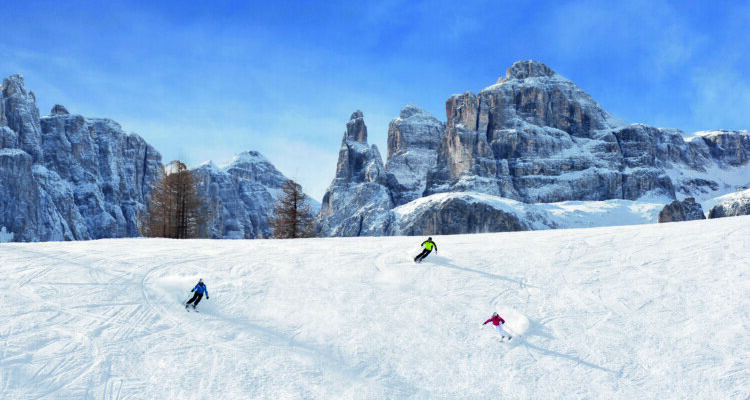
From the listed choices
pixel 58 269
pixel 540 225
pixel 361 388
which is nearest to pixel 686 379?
pixel 361 388

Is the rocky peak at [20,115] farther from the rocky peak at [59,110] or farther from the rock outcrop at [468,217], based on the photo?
the rock outcrop at [468,217]

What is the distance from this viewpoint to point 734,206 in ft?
366

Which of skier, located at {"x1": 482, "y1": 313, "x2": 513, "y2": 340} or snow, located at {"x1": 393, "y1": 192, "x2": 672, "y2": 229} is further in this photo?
snow, located at {"x1": 393, "y1": 192, "x2": 672, "y2": 229}

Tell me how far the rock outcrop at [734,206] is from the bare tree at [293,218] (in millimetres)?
110974

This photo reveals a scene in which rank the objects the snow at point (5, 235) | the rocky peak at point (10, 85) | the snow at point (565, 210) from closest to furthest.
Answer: the snow at point (5, 235) < the snow at point (565, 210) < the rocky peak at point (10, 85)

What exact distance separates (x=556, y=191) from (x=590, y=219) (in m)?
34.3

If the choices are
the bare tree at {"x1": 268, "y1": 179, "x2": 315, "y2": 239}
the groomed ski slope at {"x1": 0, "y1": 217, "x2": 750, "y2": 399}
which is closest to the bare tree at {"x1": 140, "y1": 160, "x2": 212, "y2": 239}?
the bare tree at {"x1": 268, "y1": 179, "x2": 315, "y2": 239}

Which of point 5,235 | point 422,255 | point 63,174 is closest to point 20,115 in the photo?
point 63,174

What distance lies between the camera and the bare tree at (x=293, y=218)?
41.9m

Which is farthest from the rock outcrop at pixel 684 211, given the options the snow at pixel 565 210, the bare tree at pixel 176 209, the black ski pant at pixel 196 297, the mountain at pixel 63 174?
the mountain at pixel 63 174

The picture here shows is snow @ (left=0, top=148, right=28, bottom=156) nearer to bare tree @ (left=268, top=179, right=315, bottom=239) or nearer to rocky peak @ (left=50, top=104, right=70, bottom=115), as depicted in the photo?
rocky peak @ (left=50, top=104, right=70, bottom=115)

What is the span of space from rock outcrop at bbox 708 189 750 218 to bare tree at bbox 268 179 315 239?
364 ft

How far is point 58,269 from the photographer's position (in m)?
17.8

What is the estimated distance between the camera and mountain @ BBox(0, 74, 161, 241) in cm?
13888
